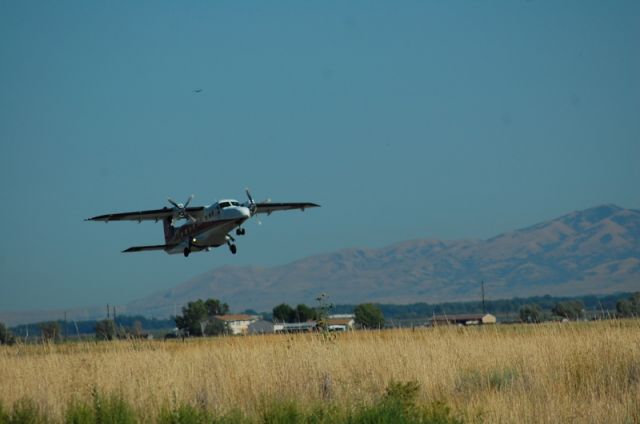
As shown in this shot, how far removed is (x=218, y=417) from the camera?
54.4 ft

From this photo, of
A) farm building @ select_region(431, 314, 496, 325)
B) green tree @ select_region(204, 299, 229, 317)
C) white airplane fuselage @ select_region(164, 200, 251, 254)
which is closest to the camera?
farm building @ select_region(431, 314, 496, 325)

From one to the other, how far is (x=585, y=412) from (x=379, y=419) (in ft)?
11.9

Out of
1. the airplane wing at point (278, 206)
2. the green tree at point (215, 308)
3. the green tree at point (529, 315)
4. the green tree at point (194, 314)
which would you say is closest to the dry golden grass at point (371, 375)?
the green tree at point (529, 315)

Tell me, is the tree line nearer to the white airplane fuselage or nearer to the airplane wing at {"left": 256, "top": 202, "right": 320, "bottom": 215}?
the white airplane fuselage

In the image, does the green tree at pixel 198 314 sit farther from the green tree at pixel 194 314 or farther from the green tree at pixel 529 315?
the green tree at pixel 529 315

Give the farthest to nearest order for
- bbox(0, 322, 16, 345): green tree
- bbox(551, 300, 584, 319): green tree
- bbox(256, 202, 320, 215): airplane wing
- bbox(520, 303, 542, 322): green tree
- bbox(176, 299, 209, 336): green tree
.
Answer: bbox(176, 299, 209, 336): green tree → bbox(256, 202, 320, 215): airplane wing → bbox(520, 303, 542, 322): green tree → bbox(551, 300, 584, 319): green tree → bbox(0, 322, 16, 345): green tree

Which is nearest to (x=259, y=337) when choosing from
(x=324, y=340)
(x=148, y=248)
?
(x=324, y=340)

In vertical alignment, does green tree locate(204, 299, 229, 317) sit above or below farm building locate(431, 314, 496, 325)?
above

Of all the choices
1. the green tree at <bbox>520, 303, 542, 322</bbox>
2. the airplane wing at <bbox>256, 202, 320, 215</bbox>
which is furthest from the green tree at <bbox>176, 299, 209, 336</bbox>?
the airplane wing at <bbox>256, 202, 320, 215</bbox>

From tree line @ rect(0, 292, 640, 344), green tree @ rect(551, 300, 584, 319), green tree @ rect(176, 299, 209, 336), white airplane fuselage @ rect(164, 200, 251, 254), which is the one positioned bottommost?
green tree @ rect(551, 300, 584, 319)

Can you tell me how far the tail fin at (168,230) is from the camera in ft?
211

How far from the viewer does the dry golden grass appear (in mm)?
17656

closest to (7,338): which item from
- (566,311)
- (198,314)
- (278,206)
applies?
(566,311)

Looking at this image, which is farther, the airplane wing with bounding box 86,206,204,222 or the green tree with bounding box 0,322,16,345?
the airplane wing with bounding box 86,206,204,222
